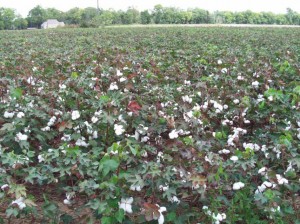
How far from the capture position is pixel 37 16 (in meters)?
95.3

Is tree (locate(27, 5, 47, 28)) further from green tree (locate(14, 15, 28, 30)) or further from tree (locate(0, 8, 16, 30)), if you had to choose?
green tree (locate(14, 15, 28, 30))

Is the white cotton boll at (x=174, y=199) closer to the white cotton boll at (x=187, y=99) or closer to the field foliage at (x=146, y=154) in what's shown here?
the field foliage at (x=146, y=154)

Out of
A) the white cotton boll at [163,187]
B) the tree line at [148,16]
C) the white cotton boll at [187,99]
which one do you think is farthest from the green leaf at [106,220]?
the tree line at [148,16]

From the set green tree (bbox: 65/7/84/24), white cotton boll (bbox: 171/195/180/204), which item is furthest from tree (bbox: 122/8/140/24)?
white cotton boll (bbox: 171/195/180/204)

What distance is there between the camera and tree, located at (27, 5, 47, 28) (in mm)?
94938

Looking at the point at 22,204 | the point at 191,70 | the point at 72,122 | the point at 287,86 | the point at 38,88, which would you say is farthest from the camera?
the point at 191,70

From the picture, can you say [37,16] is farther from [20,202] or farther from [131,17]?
[20,202]

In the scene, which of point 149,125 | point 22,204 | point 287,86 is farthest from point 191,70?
point 22,204

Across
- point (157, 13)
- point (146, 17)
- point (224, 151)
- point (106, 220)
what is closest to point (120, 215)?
point (106, 220)

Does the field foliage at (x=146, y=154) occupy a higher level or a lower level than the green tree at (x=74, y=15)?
higher

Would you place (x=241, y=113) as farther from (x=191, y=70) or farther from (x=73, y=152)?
(x=191, y=70)

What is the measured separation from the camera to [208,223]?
2432 mm

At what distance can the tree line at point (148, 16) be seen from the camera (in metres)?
74.1

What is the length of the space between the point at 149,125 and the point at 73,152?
0.75 meters
